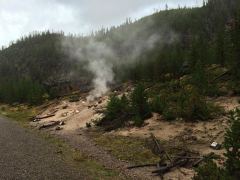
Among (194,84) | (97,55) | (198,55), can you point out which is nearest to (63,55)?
(97,55)

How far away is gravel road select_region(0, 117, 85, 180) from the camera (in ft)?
77.5

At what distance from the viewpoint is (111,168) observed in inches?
1047

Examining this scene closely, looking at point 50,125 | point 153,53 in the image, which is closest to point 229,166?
point 50,125

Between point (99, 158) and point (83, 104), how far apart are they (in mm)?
39407

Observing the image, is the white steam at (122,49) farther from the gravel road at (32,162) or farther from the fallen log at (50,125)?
the gravel road at (32,162)

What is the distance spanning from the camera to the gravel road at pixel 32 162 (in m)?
23.6

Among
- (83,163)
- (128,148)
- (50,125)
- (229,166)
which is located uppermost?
(229,166)

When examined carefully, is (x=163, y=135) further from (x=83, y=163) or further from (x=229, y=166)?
(x=229, y=166)

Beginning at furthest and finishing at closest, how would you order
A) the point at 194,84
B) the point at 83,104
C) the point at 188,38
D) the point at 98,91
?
the point at 188,38 → the point at 98,91 → the point at 83,104 → the point at 194,84

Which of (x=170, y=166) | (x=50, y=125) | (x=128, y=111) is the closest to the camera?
(x=170, y=166)

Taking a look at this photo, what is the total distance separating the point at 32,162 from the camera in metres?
27.5

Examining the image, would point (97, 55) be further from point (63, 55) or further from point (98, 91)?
point (98, 91)

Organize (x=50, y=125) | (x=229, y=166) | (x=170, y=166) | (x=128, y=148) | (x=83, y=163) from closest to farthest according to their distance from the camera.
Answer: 1. (x=229, y=166)
2. (x=170, y=166)
3. (x=83, y=163)
4. (x=128, y=148)
5. (x=50, y=125)

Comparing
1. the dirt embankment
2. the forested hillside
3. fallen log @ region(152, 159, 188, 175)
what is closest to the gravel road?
the dirt embankment
